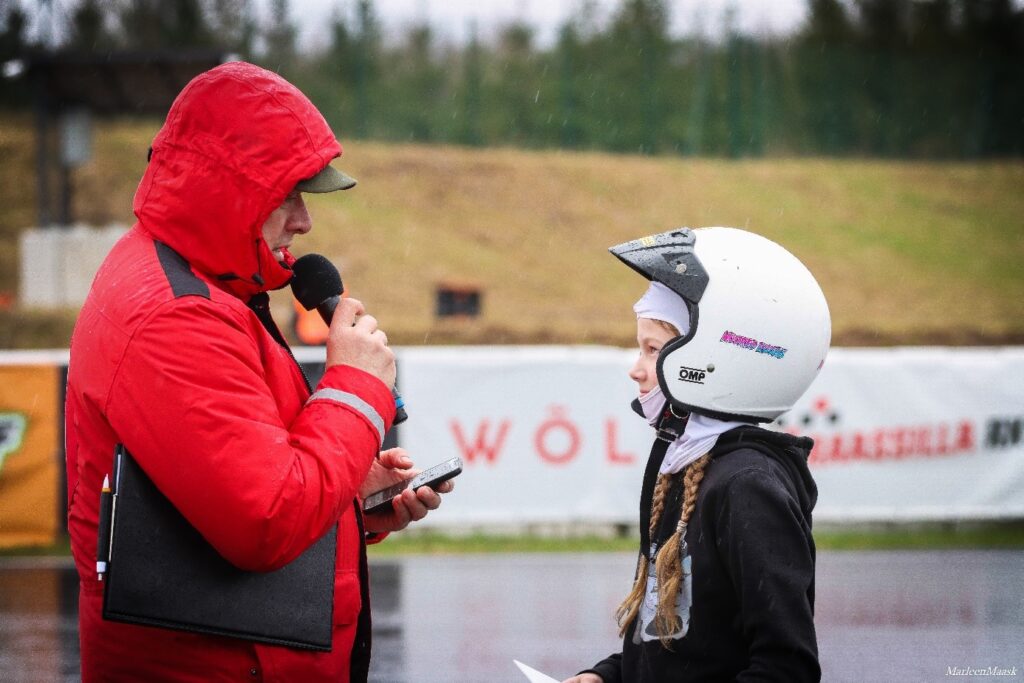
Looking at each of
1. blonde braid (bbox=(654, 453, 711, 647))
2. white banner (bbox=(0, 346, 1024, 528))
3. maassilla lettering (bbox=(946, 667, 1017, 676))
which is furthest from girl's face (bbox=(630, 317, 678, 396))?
white banner (bbox=(0, 346, 1024, 528))

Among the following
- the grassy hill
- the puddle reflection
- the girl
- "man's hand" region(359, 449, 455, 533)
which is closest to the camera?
the girl

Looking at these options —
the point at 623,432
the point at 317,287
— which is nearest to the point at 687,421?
the point at 317,287

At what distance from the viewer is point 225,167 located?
8.06ft

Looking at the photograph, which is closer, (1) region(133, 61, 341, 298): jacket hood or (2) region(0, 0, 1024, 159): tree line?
(1) region(133, 61, 341, 298): jacket hood

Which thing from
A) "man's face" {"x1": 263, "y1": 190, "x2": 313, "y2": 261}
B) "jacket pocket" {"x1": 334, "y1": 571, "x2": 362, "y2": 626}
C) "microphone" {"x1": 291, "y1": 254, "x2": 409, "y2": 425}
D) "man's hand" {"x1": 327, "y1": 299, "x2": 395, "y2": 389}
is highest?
"man's face" {"x1": 263, "y1": 190, "x2": 313, "y2": 261}

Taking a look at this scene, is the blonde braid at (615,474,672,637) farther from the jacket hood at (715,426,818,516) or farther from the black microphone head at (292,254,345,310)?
the black microphone head at (292,254,345,310)

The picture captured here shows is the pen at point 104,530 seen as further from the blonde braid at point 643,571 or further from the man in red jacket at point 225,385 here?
the blonde braid at point 643,571

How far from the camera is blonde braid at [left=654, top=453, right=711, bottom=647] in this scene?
2.56 m

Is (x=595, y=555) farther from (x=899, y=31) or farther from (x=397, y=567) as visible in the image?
(x=899, y=31)

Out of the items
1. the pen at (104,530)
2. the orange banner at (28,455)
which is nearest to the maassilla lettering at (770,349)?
the pen at (104,530)

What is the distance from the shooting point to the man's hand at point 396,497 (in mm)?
3115

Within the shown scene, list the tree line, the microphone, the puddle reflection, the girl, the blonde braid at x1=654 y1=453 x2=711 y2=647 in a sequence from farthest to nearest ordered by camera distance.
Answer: the tree line < the puddle reflection < the microphone < the blonde braid at x1=654 y1=453 x2=711 y2=647 < the girl

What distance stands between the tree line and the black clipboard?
33.6m

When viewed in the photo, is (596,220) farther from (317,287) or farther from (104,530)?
(104,530)
